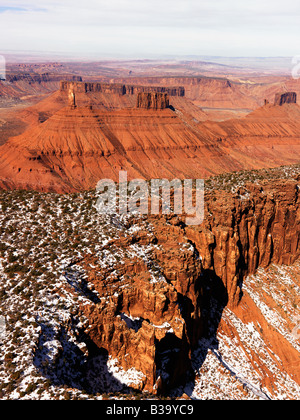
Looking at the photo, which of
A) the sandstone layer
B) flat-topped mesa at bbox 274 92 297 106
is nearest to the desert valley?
the sandstone layer

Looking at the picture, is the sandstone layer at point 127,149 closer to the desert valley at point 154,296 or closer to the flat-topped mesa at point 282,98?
the flat-topped mesa at point 282,98

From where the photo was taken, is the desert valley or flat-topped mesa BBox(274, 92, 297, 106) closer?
the desert valley

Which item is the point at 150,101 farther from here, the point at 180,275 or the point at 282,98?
the point at 180,275

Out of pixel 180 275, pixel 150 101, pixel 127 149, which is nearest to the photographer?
pixel 180 275

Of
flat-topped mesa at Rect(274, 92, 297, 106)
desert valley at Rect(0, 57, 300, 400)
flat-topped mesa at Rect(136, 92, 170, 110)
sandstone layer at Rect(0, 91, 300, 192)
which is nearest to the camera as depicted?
desert valley at Rect(0, 57, 300, 400)

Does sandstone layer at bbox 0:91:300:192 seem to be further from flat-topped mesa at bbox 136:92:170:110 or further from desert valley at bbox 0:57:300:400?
desert valley at bbox 0:57:300:400

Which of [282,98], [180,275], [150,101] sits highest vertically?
[150,101]

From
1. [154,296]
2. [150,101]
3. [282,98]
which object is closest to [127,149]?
[150,101]

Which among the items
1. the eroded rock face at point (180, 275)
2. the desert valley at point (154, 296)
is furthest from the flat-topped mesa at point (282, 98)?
the eroded rock face at point (180, 275)
